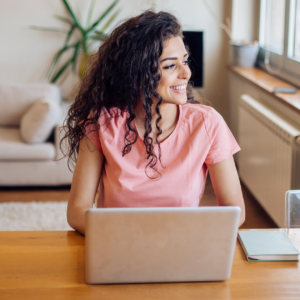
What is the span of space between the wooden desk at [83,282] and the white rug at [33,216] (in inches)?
63.0

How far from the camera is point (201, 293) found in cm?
86

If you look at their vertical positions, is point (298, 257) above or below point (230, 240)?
below

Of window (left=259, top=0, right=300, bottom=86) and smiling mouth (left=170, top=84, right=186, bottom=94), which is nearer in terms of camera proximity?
smiling mouth (left=170, top=84, right=186, bottom=94)

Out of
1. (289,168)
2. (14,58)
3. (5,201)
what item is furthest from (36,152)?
(289,168)

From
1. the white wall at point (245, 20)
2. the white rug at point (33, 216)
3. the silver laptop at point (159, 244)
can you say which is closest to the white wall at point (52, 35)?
the white wall at point (245, 20)

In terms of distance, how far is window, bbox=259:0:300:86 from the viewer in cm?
275

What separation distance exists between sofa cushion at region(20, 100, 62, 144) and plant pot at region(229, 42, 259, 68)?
59.4 inches

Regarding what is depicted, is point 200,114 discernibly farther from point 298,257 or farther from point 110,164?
point 298,257

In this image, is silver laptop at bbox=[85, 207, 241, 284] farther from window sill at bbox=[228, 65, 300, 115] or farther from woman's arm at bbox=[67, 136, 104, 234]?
window sill at bbox=[228, 65, 300, 115]

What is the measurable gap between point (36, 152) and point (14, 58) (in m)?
1.20

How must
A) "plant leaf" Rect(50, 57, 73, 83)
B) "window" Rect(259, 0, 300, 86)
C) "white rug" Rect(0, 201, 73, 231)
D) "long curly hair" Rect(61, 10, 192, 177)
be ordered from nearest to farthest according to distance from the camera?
Answer: "long curly hair" Rect(61, 10, 192, 177) → "white rug" Rect(0, 201, 73, 231) → "window" Rect(259, 0, 300, 86) → "plant leaf" Rect(50, 57, 73, 83)

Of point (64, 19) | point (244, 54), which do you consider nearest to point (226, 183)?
point (244, 54)

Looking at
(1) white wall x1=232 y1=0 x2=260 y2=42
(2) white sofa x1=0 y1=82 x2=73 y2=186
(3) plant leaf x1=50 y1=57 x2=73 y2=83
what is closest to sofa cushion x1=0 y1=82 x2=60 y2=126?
(2) white sofa x1=0 y1=82 x2=73 y2=186

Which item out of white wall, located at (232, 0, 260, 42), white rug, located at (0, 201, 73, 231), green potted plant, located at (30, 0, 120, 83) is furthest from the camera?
green potted plant, located at (30, 0, 120, 83)
